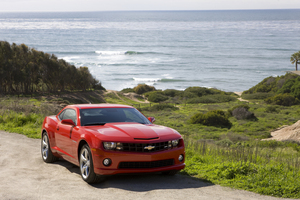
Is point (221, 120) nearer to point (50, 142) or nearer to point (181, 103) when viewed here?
point (181, 103)

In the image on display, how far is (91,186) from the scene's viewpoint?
5.67 meters

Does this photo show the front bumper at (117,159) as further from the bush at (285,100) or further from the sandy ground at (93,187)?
the bush at (285,100)

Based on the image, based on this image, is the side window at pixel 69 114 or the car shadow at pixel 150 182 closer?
the car shadow at pixel 150 182

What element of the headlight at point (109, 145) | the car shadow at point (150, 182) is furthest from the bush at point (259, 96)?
the headlight at point (109, 145)

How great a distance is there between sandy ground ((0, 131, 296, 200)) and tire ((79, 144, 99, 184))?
121 mm

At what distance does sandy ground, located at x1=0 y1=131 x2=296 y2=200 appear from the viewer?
5.09 metres

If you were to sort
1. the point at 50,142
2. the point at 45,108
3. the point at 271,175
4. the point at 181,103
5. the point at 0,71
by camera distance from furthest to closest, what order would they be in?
1. the point at 181,103
2. the point at 0,71
3. the point at 45,108
4. the point at 50,142
5. the point at 271,175

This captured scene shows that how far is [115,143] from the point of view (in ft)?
18.2

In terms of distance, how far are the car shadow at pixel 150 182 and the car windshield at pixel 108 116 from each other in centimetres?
116

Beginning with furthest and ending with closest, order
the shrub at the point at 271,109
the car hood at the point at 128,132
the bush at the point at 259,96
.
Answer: the bush at the point at 259,96 < the shrub at the point at 271,109 < the car hood at the point at 128,132

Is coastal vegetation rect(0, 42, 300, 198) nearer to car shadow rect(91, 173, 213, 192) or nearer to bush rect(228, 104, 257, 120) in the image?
bush rect(228, 104, 257, 120)

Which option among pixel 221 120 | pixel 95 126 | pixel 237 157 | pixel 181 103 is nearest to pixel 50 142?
pixel 95 126

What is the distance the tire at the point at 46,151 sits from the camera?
7.59 meters

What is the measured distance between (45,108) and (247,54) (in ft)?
Answer: 351
